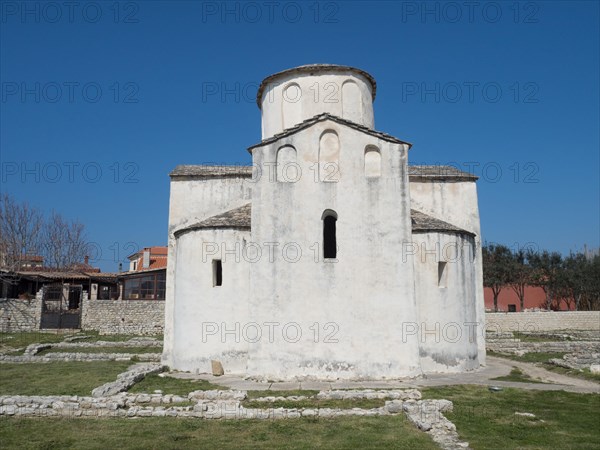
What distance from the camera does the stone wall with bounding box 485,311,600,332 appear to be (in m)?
37.2

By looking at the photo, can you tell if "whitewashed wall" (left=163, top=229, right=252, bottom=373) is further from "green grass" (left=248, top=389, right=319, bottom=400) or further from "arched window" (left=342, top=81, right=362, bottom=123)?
"arched window" (left=342, top=81, right=362, bottom=123)

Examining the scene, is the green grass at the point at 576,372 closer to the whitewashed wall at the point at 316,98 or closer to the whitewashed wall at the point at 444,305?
the whitewashed wall at the point at 444,305

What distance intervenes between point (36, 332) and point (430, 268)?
85.4 feet

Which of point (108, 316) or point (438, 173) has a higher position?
point (438, 173)

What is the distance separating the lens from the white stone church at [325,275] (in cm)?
1388

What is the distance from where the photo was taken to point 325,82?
17.4 meters

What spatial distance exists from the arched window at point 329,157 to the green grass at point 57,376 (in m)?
8.47

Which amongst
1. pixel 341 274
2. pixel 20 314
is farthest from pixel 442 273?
pixel 20 314

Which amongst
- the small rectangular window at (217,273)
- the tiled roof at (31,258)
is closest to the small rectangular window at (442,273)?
the small rectangular window at (217,273)

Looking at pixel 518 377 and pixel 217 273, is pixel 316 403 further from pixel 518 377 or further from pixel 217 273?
pixel 518 377

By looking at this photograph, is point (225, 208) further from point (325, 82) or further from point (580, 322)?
point (580, 322)

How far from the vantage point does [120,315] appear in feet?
107

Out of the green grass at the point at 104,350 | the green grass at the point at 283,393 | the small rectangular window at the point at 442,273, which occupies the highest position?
the small rectangular window at the point at 442,273

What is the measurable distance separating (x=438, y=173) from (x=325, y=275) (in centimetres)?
707
